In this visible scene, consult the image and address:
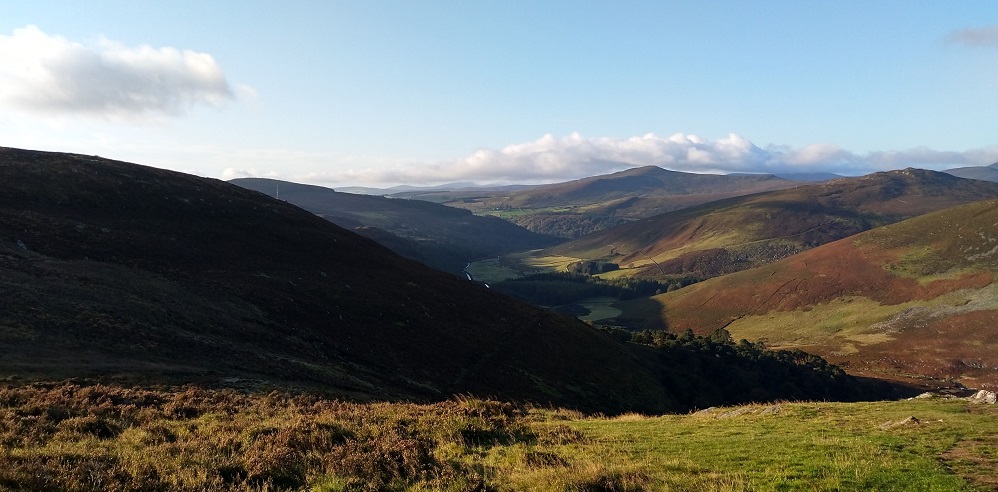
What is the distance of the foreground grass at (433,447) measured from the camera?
40.5ft

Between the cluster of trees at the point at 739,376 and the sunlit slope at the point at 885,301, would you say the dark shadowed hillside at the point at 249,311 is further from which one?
the sunlit slope at the point at 885,301

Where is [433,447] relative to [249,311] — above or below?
above

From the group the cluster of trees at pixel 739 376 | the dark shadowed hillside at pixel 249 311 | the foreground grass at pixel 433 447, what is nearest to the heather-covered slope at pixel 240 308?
the dark shadowed hillside at pixel 249 311

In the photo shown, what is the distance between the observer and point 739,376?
247 feet

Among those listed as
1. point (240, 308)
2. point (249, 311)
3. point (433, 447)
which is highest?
point (433, 447)

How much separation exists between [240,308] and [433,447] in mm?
32511

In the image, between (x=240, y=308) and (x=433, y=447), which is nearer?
(x=433, y=447)

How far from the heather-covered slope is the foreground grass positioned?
20.7 feet

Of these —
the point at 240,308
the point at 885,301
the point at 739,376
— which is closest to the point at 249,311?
the point at 240,308

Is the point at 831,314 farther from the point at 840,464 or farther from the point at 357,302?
the point at 840,464

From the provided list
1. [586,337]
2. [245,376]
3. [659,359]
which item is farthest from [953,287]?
[245,376]

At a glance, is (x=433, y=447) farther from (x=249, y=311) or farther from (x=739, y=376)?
(x=739, y=376)

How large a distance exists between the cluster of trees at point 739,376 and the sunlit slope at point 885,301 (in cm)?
2608

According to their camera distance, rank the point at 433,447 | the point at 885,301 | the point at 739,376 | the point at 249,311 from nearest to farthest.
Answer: the point at 433,447 → the point at 249,311 → the point at 739,376 → the point at 885,301
